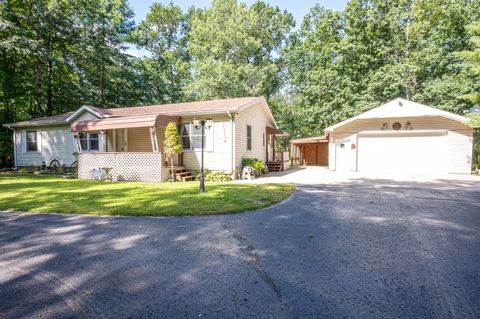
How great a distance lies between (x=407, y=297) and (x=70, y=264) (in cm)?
414

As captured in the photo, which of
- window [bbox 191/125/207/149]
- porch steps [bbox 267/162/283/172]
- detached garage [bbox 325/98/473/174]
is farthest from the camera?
porch steps [bbox 267/162/283/172]

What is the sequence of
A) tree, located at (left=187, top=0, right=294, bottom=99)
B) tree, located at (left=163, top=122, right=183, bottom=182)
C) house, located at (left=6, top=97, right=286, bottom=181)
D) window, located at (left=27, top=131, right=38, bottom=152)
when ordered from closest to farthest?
tree, located at (left=163, top=122, right=183, bottom=182) < house, located at (left=6, top=97, right=286, bottom=181) < window, located at (left=27, top=131, right=38, bottom=152) < tree, located at (left=187, top=0, right=294, bottom=99)

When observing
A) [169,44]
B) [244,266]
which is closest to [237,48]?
[169,44]

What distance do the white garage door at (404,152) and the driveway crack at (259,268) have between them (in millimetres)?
14498

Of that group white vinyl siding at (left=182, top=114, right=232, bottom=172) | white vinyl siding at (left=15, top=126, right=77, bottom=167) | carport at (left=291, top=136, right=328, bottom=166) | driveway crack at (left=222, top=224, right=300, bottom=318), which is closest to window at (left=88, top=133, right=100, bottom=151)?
white vinyl siding at (left=15, top=126, right=77, bottom=167)

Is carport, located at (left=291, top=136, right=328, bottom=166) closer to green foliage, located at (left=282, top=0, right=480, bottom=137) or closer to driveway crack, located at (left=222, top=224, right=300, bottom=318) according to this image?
green foliage, located at (left=282, top=0, right=480, bottom=137)

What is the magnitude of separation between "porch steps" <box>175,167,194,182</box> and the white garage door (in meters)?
11.4

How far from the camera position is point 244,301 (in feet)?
7.93

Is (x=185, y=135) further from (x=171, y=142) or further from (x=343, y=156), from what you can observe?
(x=343, y=156)

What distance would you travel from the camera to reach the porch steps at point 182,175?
39.3 feet

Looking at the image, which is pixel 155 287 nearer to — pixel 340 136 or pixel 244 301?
pixel 244 301

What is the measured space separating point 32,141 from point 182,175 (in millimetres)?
12473

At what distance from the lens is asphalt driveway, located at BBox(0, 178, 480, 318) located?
234 centimetres

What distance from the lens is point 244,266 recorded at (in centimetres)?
318
